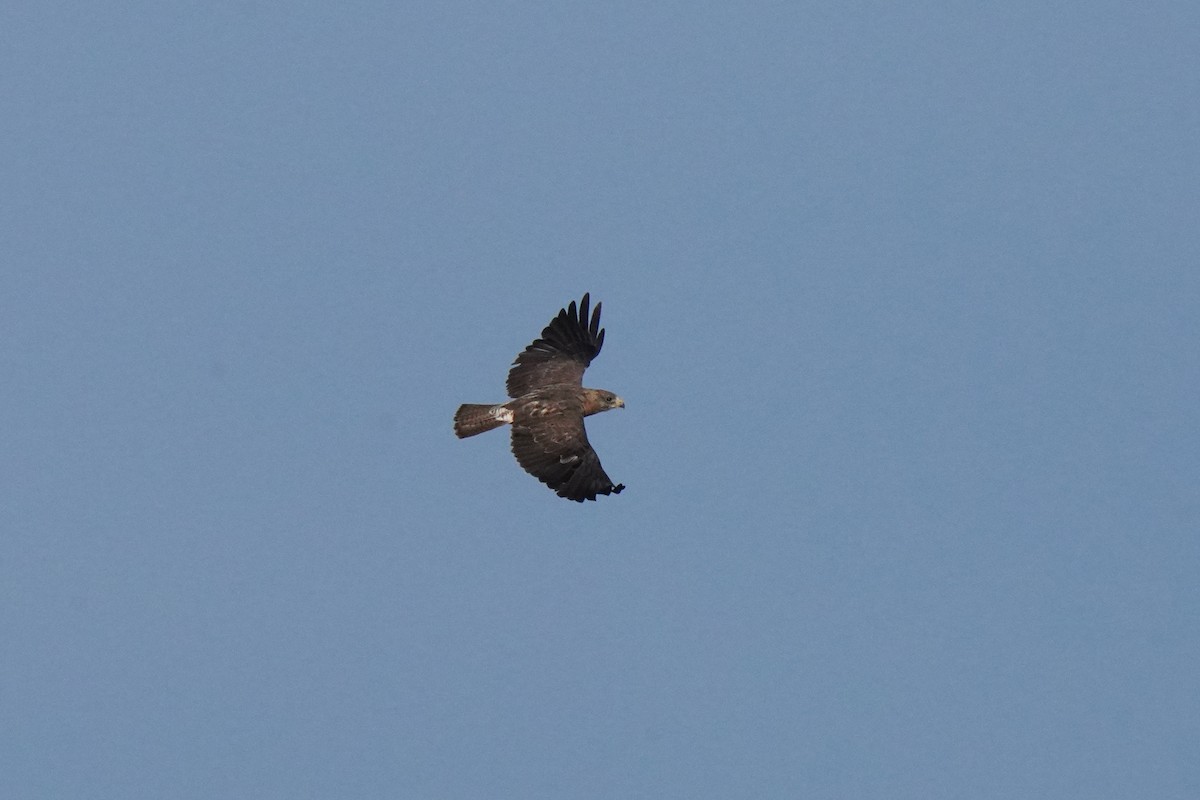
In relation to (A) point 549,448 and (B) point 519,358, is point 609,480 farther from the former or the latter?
(B) point 519,358

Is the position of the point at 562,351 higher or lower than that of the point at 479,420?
higher

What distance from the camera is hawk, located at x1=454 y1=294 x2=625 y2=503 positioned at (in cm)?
3693

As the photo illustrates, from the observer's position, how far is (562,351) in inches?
1583

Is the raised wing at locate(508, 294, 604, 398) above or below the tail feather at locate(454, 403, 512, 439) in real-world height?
above

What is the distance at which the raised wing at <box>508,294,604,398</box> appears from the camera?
3962 centimetres

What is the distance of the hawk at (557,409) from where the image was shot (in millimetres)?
36928

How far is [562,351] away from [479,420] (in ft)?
9.56

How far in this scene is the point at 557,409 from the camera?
38250mm

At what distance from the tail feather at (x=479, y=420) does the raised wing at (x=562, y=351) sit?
1200 millimetres

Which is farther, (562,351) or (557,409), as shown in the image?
(562,351)

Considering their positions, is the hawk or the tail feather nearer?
the hawk

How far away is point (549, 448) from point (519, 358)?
3302mm

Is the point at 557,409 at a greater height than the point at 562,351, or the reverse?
the point at 562,351

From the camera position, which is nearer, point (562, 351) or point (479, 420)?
point (479, 420)
